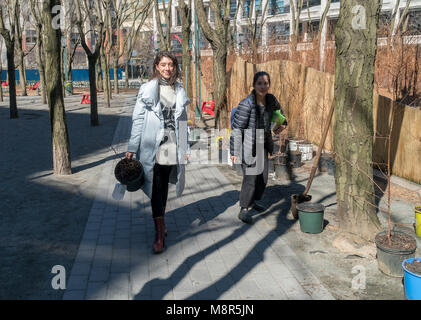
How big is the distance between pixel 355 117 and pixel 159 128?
6.70 ft

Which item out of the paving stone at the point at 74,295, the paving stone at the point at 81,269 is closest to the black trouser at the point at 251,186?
the paving stone at the point at 81,269

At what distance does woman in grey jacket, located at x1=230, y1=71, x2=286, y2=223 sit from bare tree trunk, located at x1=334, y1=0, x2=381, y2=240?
2.87 feet

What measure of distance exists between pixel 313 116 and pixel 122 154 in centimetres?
447

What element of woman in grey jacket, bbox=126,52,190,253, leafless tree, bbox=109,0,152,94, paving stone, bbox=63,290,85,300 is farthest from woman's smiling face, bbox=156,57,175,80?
leafless tree, bbox=109,0,152,94

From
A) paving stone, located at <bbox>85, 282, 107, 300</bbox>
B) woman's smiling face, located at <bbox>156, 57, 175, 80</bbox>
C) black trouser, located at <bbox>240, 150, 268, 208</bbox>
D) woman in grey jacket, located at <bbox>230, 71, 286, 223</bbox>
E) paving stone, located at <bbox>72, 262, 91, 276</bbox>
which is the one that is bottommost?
paving stone, located at <bbox>72, 262, 91, 276</bbox>

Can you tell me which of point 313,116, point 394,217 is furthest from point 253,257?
point 313,116

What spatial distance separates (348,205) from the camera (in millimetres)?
5051

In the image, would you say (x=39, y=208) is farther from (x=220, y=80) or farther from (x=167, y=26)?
(x=167, y=26)

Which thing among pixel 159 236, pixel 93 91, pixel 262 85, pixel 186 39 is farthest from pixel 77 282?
pixel 186 39

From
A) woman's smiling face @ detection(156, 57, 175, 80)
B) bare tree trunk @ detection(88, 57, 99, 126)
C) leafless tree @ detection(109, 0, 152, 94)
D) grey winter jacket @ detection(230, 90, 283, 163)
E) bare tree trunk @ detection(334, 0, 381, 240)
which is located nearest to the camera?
woman's smiling face @ detection(156, 57, 175, 80)

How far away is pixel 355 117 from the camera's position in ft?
16.0

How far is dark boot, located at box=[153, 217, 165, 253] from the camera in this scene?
462 cm

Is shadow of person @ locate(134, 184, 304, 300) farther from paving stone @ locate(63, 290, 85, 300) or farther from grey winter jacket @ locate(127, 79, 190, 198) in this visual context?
grey winter jacket @ locate(127, 79, 190, 198)

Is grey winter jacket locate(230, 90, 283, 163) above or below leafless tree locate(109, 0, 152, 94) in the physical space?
below
